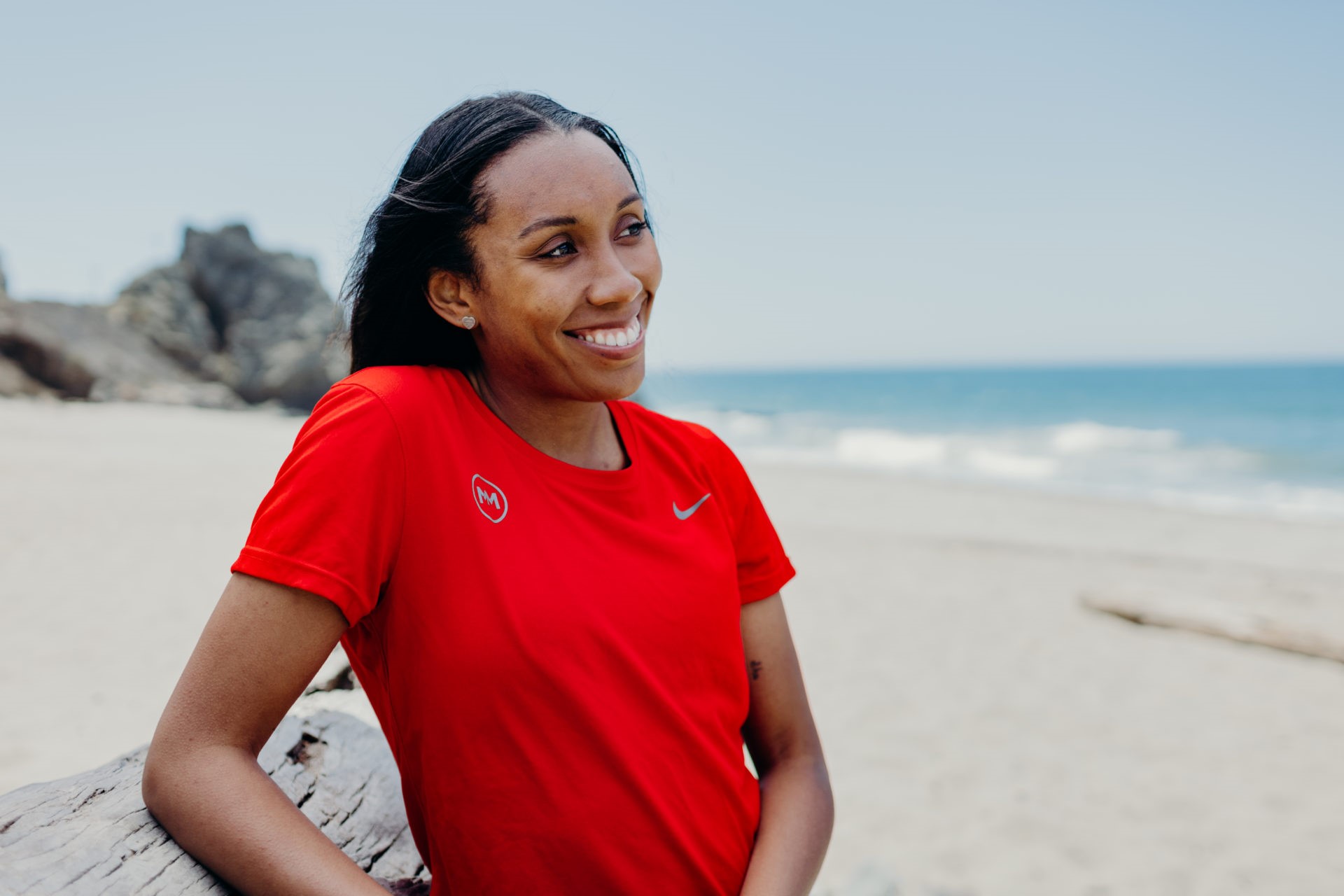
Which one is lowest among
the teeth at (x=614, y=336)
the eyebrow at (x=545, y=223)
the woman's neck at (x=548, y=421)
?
the woman's neck at (x=548, y=421)

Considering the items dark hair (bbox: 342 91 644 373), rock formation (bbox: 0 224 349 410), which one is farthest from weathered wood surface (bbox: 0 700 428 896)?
rock formation (bbox: 0 224 349 410)

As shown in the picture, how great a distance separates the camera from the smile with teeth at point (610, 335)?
1584mm

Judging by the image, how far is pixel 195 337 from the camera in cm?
2772

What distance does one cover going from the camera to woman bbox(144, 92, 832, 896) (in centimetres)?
120

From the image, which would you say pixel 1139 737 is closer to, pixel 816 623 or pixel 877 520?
pixel 816 623

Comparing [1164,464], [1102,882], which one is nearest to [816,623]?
[1102,882]

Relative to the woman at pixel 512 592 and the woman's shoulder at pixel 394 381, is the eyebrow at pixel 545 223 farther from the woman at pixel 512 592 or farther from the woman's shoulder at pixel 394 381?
the woman's shoulder at pixel 394 381

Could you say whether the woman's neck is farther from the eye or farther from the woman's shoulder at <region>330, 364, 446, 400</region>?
the eye

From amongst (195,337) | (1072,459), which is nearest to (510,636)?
(1072,459)

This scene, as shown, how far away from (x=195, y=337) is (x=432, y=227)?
30.0 meters

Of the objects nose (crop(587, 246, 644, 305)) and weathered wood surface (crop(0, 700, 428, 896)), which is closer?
weathered wood surface (crop(0, 700, 428, 896))

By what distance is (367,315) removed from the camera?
Result: 5.59ft

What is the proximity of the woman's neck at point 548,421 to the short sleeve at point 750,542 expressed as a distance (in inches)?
11.1

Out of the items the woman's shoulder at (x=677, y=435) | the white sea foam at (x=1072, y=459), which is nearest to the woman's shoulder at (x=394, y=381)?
the woman's shoulder at (x=677, y=435)
